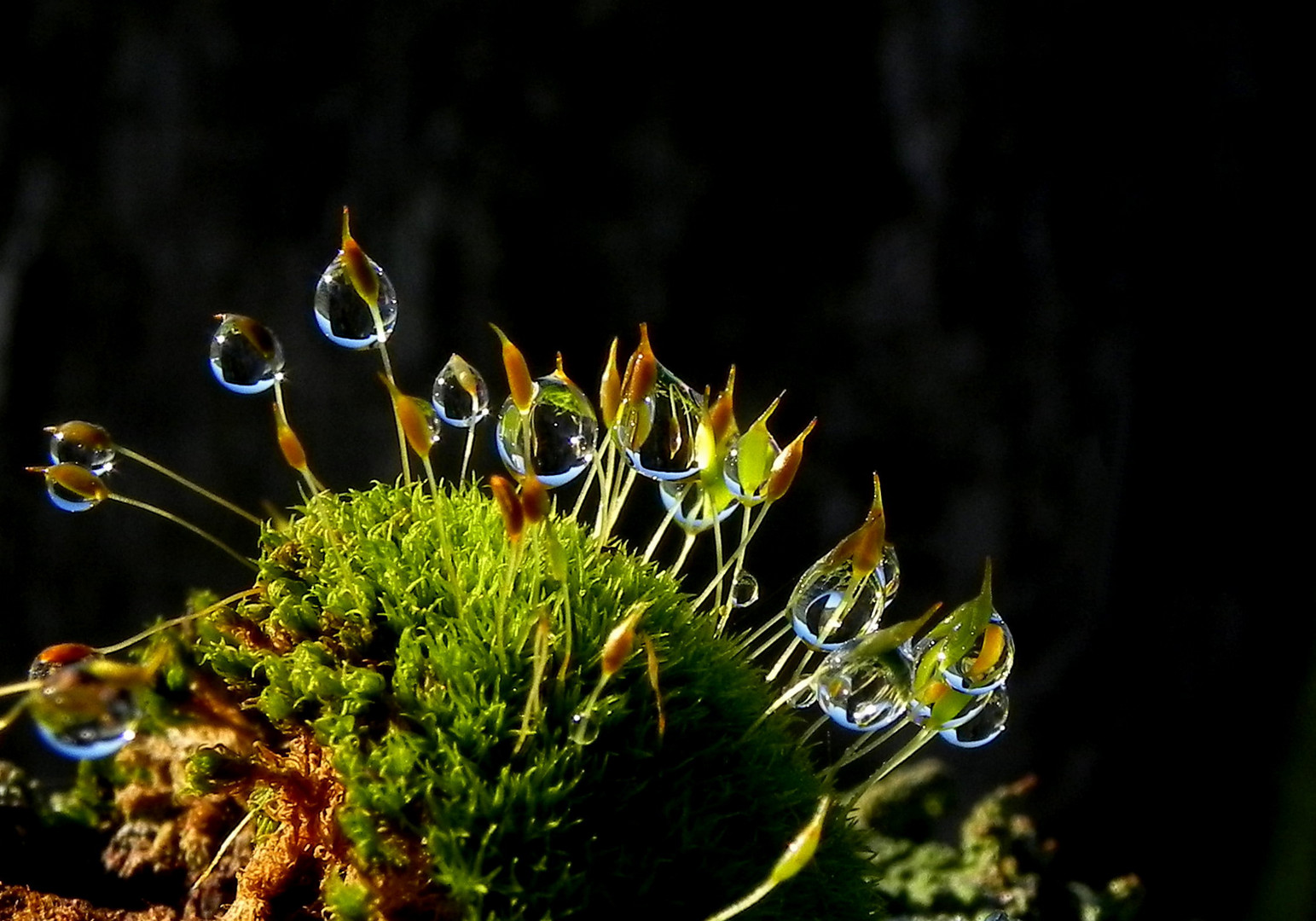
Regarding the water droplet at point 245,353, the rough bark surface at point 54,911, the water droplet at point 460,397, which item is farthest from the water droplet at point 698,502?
the rough bark surface at point 54,911

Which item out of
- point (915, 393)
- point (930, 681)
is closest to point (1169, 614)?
point (915, 393)

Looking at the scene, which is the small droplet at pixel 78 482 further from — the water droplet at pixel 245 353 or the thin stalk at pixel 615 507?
the thin stalk at pixel 615 507

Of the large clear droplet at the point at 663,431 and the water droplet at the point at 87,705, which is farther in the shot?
the large clear droplet at the point at 663,431

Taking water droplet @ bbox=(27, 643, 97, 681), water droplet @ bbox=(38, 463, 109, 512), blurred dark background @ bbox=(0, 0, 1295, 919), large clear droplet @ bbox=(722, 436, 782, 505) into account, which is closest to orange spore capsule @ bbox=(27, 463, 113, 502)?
water droplet @ bbox=(38, 463, 109, 512)

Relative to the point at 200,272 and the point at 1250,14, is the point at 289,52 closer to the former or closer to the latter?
the point at 200,272

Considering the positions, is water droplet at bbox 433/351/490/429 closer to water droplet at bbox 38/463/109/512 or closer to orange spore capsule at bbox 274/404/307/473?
orange spore capsule at bbox 274/404/307/473
